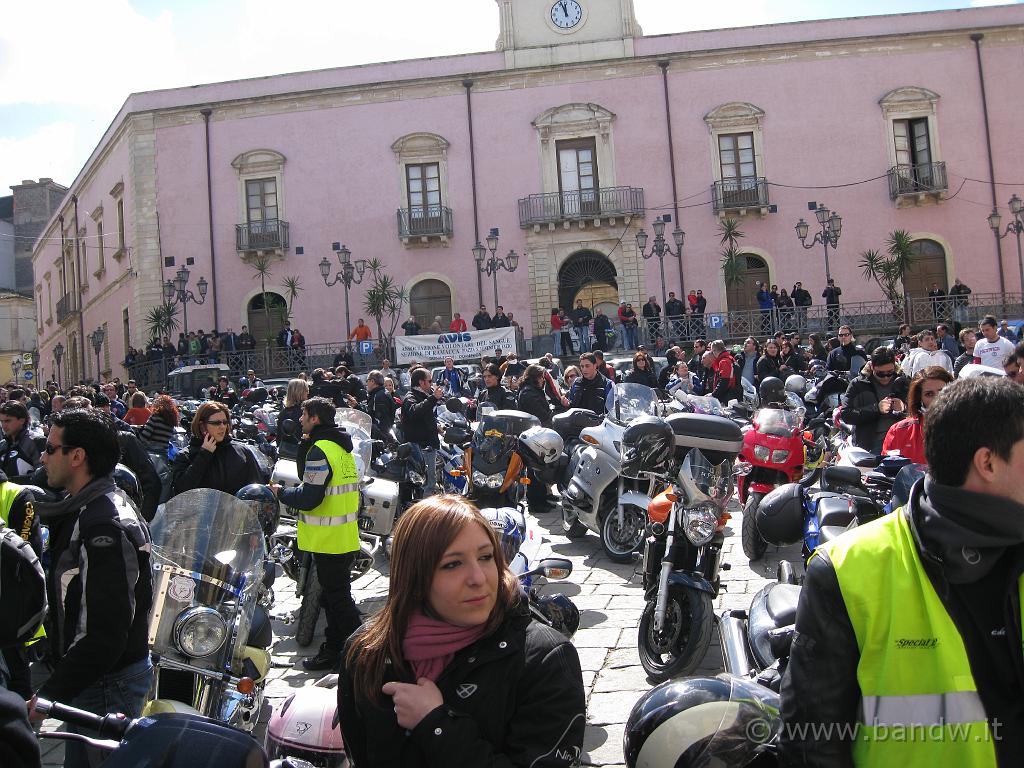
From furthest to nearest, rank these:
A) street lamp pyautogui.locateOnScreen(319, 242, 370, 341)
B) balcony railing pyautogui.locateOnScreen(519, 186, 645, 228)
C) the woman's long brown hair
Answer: balcony railing pyautogui.locateOnScreen(519, 186, 645, 228), street lamp pyautogui.locateOnScreen(319, 242, 370, 341), the woman's long brown hair

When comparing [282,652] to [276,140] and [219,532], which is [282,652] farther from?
[276,140]

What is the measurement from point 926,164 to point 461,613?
29.2m

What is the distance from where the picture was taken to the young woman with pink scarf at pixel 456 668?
202 centimetres

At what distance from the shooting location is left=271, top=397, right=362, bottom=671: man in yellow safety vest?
543 cm

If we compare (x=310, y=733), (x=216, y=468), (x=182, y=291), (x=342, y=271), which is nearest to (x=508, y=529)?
(x=216, y=468)

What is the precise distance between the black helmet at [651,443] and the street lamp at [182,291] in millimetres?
23121

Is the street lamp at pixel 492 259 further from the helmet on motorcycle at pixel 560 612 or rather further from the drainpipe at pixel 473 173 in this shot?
the helmet on motorcycle at pixel 560 612

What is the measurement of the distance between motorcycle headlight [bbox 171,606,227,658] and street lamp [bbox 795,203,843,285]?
77.8 feet

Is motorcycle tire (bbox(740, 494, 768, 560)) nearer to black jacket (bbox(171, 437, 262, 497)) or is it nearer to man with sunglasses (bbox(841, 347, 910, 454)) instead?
man with sunglasses (bbox(841, 347, 910, 454))

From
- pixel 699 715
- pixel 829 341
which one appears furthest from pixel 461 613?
pixel 829 341

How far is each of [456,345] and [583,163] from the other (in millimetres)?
9888

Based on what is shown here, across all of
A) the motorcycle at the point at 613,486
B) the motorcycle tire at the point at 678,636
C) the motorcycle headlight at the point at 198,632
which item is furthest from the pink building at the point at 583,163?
the motorcycle headlight at the point at 198,632

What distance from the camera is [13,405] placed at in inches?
262

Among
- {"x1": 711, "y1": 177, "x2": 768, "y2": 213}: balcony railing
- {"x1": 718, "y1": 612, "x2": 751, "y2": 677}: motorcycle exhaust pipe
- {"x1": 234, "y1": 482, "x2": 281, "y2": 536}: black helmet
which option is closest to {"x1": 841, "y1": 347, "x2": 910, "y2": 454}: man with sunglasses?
{"x1": 718, "y1": 612, "x2": 751, "y2": 677}: motorcycle exhaust pipe
